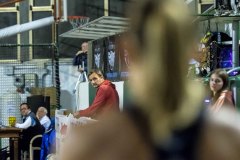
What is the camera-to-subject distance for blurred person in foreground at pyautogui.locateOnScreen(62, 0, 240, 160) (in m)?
1.67

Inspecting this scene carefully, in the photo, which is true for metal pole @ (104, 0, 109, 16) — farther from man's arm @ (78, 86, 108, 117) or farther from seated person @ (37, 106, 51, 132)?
man's arm @ (78, 86, 108, 117)

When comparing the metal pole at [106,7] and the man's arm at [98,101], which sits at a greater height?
the metal pole at [106,7]

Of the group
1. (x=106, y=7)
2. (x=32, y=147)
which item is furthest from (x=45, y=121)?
(x=106, y=7)

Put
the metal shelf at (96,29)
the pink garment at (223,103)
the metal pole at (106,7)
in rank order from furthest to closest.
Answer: the metal pole at (106,7), the metal shelf at (96,29), the pink garment at (223,103)

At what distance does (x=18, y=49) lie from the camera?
20.2m

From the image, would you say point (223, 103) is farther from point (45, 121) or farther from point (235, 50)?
point (45, 121)

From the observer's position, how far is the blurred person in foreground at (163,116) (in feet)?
5.47

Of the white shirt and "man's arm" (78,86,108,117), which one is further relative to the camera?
the white shirt

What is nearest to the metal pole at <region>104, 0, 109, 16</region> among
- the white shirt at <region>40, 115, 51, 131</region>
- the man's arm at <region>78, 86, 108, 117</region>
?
the white shirt at <region>40, 115, 51, 131</region>

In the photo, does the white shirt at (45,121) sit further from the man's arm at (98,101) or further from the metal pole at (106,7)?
the metal pole at (106,7)

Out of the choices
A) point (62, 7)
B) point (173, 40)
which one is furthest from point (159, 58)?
point (62, 7)

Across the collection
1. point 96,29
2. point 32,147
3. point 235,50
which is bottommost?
point 32,147

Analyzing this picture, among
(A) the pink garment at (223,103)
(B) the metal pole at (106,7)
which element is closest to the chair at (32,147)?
(A) the pink garment at (223,103)

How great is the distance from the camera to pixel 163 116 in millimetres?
1691
